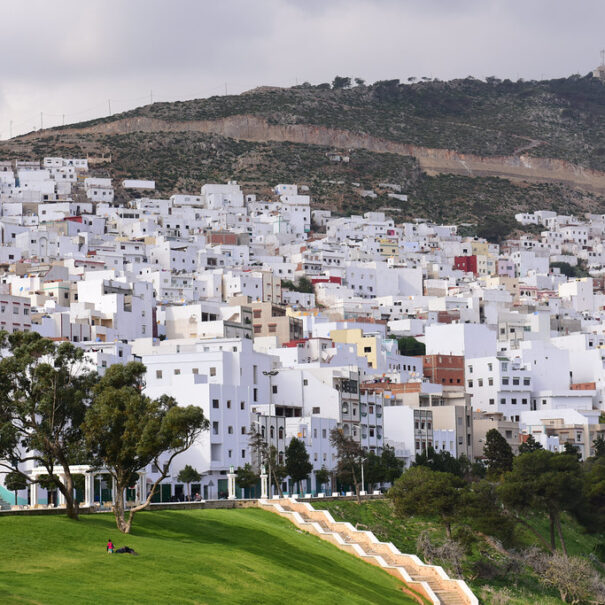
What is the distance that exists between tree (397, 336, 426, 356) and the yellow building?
9864mm

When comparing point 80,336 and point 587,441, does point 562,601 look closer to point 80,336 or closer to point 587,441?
point 587,441

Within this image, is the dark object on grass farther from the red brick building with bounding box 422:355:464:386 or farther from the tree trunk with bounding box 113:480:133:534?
the red brick building with bounding box 422:355:464:386

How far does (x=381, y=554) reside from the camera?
184 feet

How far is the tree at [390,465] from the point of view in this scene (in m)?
81.2

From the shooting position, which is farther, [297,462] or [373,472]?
[373,472]

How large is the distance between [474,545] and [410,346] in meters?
62.3

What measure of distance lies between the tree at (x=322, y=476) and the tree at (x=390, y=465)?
364 cm

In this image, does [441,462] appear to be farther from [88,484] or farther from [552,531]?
[88,484]

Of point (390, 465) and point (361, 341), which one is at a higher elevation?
point (361, 341)

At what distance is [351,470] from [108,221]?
9872 centimetres

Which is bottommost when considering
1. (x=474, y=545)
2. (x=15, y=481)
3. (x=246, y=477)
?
(x=474, y=545)

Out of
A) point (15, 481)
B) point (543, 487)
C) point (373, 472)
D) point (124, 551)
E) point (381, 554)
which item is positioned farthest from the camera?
point (373, 472)

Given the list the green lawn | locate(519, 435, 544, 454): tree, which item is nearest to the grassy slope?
the green lawn

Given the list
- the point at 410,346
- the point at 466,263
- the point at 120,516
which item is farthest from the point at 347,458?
the point at 466,263
